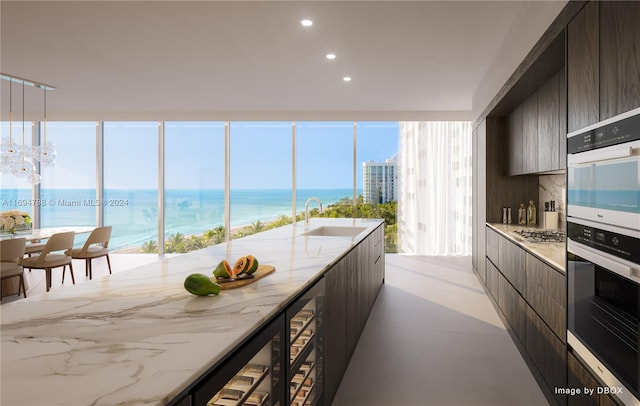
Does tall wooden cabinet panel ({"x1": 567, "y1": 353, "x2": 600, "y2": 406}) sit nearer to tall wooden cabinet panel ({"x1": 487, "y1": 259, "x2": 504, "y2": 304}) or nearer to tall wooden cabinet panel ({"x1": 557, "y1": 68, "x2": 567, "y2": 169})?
tall wooden cabinet panel ({"x1": 557, "y1": 68, "x2": 567, "y2": 169})

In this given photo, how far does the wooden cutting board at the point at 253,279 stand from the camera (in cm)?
153

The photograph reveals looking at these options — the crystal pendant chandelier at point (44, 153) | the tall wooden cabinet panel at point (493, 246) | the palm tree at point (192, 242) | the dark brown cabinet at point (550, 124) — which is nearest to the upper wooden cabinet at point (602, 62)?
the dark brown cabinet at point (550, 124)

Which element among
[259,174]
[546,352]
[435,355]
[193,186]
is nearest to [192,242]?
[193,186]

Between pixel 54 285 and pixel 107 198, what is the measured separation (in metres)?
2.84

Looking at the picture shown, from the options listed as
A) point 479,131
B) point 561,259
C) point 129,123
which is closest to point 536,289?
point 561,259

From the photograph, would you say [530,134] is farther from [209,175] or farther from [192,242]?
[192,242]

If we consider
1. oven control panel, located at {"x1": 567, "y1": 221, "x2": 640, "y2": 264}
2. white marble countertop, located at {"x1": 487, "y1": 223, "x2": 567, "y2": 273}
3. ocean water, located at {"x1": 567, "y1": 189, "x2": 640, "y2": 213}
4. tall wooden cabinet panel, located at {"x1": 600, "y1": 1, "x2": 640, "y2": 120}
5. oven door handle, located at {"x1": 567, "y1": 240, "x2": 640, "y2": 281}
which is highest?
tall wooden cabinet panel, located at {"x1": 600, "y1": 1, "x2": 640, "y2": 120}

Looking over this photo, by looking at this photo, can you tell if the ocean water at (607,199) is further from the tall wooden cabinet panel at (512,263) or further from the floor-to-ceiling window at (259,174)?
the floor-to-ceiling window at (259,174)

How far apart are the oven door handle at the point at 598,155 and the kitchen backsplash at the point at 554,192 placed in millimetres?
2402

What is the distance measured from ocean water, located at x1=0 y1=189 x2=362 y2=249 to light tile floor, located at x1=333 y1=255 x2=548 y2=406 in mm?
3633

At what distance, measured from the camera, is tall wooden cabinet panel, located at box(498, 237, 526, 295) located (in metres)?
2.89

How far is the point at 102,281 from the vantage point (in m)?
1.62

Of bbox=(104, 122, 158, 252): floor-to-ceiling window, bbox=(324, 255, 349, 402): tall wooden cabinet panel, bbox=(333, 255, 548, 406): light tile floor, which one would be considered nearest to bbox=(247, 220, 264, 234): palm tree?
bbox=(104, 122, 158, 252): floor-to-ceiling window

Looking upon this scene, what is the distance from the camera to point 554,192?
4.18 meters
